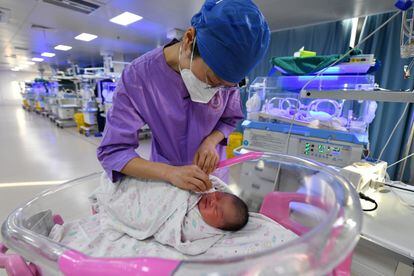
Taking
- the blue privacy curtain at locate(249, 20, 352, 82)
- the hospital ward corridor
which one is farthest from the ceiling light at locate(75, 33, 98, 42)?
the hospital ward corridor

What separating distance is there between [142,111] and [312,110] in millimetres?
1486

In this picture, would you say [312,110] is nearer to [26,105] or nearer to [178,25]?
[178,25]

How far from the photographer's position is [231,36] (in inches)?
23.5

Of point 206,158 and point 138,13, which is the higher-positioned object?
point 138,13

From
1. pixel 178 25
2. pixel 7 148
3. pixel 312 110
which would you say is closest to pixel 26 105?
pixel 7 148

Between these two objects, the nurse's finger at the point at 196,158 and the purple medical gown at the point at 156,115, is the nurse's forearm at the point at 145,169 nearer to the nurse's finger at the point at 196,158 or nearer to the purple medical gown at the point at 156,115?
the purple medical gown at the point at 156,115

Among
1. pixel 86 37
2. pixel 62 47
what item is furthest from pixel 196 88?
pixel 62 47

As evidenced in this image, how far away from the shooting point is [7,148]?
13.1 feet

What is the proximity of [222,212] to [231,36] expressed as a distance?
0.60 meters

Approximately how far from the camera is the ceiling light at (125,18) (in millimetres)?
3483

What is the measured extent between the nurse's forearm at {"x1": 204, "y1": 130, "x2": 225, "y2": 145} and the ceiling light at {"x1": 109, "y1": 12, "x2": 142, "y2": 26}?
325 centimetres

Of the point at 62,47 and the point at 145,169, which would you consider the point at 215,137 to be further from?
the point at 62,47

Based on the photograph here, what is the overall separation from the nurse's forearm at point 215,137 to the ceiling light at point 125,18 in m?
3.25

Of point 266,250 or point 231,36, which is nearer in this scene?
point 266,250
